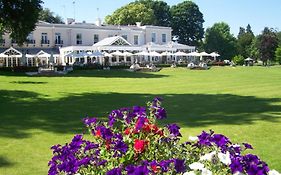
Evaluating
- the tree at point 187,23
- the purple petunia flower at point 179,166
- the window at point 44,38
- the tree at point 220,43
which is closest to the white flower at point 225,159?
the purple petunia flower at point 179,166

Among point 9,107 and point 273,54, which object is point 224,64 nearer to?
point 273,54

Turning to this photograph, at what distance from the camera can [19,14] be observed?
33.0m

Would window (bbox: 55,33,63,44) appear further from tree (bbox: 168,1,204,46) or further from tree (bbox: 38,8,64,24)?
tree (bbox: 168,1,204,46)

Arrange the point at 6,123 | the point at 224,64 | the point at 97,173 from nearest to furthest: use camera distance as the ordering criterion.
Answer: the point at 97,173 → the point at 6,123 → the point at 224,64

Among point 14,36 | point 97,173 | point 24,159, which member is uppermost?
point 14,36

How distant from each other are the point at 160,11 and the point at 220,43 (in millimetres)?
18538

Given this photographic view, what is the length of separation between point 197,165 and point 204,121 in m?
9.31

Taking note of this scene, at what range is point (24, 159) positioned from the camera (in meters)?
8.27

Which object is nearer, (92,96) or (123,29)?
(92,96)

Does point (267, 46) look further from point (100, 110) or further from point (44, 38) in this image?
point (100, 110)

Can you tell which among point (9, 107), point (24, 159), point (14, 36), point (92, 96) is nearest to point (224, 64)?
point (14, 36)

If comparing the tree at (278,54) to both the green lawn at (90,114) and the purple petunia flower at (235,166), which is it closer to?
the green lawn at (90,114)

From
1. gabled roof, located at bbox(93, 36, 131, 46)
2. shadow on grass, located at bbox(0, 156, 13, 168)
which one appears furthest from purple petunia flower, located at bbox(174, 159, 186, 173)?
gabled roof, located at bbox(93, 36, 131, 46)

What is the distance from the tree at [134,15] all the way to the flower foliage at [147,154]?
3571 inches
